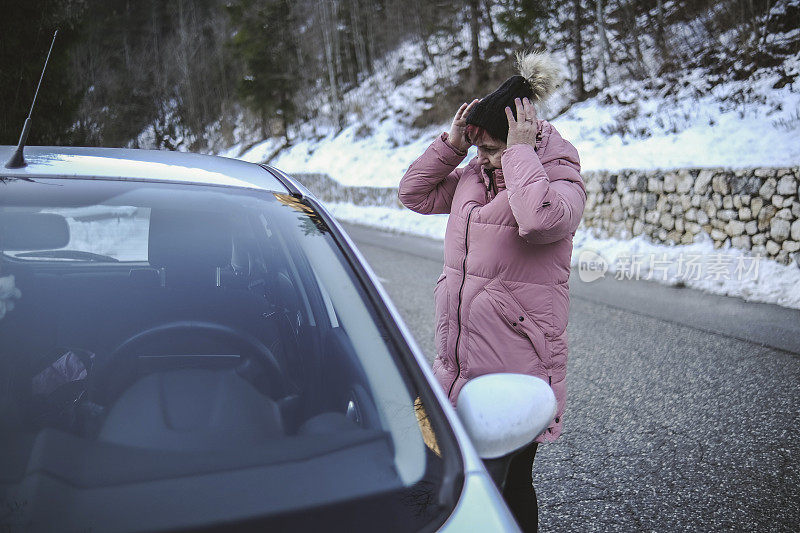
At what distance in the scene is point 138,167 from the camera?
6.01ft

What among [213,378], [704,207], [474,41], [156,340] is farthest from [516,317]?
[474,41]

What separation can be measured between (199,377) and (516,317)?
1023 millimetres

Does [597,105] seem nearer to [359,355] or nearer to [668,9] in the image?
[668,9]

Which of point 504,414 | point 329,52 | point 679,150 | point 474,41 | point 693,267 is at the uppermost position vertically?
point 329,52

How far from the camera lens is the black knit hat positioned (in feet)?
6.53

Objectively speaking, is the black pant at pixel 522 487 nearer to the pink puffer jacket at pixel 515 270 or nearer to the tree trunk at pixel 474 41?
the pink puffer jacket at pixel 515 270

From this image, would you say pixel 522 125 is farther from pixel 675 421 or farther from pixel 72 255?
pixel 675 421

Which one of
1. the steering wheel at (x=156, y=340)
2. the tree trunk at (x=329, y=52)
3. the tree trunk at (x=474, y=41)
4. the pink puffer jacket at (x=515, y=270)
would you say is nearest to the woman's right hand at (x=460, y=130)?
the pink puffer jacket at (x=515, y=270)

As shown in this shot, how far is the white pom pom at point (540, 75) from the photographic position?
205 cm

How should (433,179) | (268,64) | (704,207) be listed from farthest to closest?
1. (268,64)
2. (704,207)
3. (433,179)

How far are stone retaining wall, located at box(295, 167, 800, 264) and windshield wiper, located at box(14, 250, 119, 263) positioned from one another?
7880 mm

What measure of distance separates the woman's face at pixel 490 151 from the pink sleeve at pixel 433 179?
0.11 metres

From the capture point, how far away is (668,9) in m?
17.7

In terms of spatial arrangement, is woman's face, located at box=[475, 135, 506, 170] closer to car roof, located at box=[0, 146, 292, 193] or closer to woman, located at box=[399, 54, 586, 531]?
woman, located at box=[399, 54, 586, 531]
